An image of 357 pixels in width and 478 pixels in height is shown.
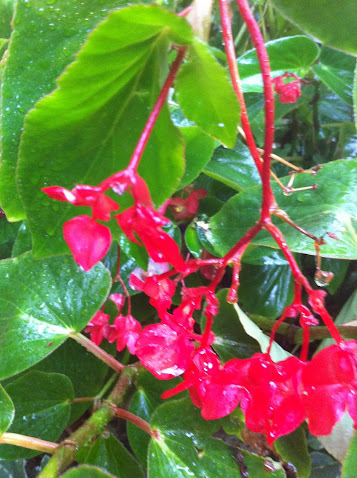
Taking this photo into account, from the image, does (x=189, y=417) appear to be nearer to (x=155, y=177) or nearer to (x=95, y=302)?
(x=95, y=302)

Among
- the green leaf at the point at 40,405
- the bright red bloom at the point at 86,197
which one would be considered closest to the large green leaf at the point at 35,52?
the bright red bloom at the point at 86,197

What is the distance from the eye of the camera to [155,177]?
0.35 meters

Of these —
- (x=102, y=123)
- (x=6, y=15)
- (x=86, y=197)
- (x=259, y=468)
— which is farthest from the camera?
(x=6, y=15)

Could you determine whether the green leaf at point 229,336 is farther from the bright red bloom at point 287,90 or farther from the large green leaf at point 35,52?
the bright red bloom at point 287,90

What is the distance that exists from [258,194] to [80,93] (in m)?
0.29

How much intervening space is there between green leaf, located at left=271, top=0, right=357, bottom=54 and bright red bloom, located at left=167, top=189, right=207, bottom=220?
13.1 inches

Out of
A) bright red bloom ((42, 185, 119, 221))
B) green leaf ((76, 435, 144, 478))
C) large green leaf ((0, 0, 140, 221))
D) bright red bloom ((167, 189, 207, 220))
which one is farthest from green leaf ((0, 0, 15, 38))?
green leaf ((76, 435, 144, 478))

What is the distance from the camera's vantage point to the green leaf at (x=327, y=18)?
333 mm

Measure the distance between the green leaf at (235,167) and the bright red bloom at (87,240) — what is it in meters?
0.38

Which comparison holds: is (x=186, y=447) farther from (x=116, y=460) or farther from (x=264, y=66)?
(x=264, y=66)

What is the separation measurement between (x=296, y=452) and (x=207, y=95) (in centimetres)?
39

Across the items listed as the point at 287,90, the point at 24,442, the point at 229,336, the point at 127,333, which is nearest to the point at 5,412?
the point at 24,442

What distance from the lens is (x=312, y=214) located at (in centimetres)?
46

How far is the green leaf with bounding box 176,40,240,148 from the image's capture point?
27cm
